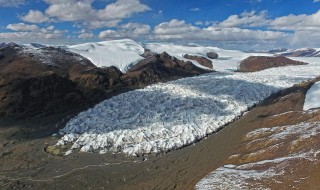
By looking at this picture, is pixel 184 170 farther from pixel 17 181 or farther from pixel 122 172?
pixel 17 181

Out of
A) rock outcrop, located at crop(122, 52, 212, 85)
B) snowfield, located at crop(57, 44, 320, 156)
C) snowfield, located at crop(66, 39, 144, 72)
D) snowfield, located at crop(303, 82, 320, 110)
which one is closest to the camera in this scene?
snowfield, located at crop(57, 44, 320, 156)

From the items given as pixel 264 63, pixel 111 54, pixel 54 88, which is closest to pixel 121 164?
pixel 54 88

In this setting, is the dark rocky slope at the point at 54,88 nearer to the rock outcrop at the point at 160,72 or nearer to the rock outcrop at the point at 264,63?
the rock outcrop at the point at 160,72

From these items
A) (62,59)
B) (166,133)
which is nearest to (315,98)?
(166,133)

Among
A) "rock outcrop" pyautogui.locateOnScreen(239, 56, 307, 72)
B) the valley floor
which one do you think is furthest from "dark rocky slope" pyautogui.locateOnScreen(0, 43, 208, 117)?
"rock outcrop" pyautogui.locateOnScreen(239, 56, 307, 72)

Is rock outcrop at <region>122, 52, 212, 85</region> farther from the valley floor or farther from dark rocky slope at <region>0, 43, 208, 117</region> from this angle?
the valley floor

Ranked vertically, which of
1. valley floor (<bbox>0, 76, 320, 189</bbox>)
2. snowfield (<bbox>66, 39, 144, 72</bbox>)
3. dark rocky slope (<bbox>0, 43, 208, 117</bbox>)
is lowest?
valley floor (<bbox>0, 76, 320, 189</bbox>)

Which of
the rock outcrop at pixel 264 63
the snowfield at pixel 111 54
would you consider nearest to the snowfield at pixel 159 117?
the rock outcrop at pixel 264 63
